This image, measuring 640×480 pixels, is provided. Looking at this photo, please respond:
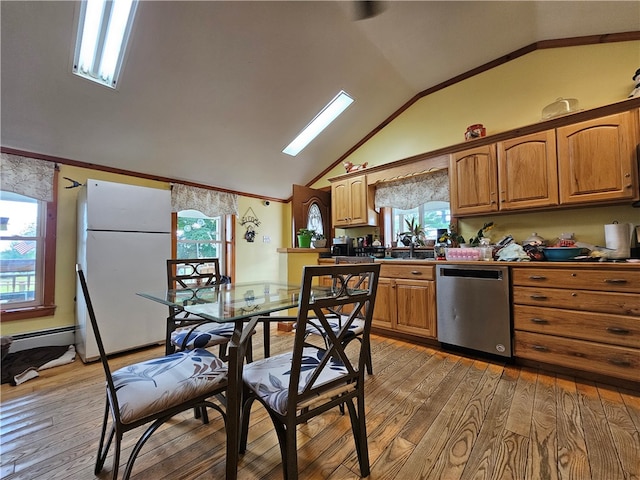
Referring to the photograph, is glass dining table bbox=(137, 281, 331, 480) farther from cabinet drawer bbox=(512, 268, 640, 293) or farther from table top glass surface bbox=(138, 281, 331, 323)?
cabinet drawer bbox=(512, 268, 640, 293)

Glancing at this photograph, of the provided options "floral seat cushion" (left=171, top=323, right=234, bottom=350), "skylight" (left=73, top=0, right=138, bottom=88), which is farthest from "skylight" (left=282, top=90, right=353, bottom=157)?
"floral seat cushion" (left=171, top=323, right=234, bottom=350)

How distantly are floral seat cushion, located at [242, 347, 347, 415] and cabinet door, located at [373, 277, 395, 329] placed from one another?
1.79m

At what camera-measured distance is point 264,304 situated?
58.2 inches

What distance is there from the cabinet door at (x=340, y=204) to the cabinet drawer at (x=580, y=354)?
2.39m

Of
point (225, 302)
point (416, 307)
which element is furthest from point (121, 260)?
point (416, 307)

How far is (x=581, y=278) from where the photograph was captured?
204cm

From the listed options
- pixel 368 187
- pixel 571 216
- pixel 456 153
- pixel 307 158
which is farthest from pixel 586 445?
pixel 307 158

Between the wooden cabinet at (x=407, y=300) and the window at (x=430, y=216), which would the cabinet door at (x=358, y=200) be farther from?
the wooden cabinet at (x=407, y=300)

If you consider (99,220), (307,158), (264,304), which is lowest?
(264,304)

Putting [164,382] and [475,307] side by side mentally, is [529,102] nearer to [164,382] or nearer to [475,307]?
[475,307]

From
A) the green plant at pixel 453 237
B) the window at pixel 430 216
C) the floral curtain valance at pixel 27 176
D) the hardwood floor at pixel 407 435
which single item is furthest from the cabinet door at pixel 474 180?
the floral curtain valance at pixel 27 176

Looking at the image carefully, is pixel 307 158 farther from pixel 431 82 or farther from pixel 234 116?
pixel 431 82

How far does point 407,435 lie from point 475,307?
1432 mm

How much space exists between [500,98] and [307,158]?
2.50 metres
